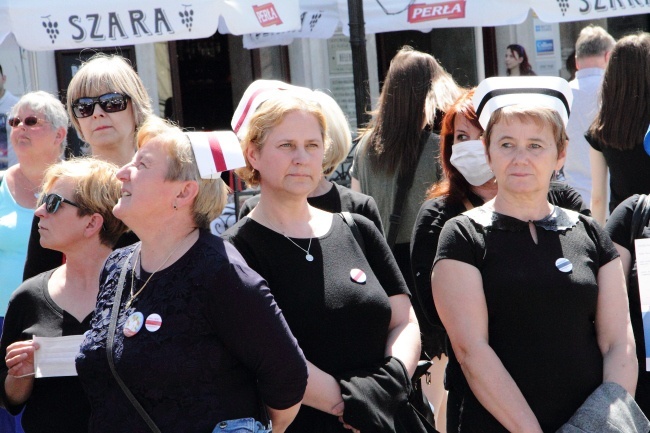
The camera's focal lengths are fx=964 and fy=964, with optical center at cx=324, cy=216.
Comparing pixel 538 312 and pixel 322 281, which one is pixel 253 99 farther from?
pixel 538 312

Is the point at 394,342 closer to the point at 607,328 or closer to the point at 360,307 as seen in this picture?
the point at 360,307

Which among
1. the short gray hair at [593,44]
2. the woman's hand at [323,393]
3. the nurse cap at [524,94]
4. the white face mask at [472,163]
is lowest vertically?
the woman's hand at [323,393]

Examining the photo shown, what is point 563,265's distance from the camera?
310 cm

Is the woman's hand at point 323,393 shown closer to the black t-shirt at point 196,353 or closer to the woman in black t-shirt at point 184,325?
the woman in black t-shirt at point 184,325

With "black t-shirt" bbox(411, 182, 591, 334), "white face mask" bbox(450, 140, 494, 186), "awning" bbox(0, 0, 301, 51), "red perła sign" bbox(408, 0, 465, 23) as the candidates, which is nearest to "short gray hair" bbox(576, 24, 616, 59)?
"red perła sign" bbox(408, 0, 465, 23)

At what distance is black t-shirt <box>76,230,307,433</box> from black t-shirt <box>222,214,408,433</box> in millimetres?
310

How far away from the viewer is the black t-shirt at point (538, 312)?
3.06 meters

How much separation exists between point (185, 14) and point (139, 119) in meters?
1.89

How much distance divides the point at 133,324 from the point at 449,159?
1823 mm

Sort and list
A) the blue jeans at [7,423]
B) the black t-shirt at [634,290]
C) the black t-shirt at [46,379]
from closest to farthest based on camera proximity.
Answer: the black t-shirt at [46,379], the black t-shirt at [634,290], the blue jeans at [7,423]

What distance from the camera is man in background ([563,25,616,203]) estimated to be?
21.5 feet

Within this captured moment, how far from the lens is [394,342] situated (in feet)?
10.5

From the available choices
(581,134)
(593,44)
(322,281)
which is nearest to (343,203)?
(322,281)

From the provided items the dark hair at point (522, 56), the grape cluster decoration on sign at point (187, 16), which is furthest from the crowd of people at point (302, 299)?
the dark hair at point (522, 56)
